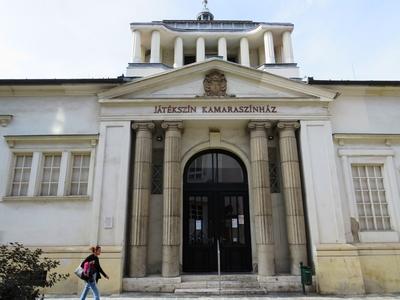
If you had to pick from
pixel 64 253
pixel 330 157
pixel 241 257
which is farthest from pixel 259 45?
pixel 64 253

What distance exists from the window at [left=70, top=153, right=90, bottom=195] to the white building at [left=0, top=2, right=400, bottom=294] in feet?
0.13

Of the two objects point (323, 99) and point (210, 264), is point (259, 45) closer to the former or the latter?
point (323, 99)

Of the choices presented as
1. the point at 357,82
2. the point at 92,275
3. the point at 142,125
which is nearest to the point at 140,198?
the point at 142,125

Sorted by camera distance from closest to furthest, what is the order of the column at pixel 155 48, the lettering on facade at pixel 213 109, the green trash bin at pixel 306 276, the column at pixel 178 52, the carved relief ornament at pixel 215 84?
the green trash bin at pixel 306 276 < the lettering on facade at pixel 213 109 < the carved relief ornament at pixel 215 84 < the column at pixel 155 48 < the column at pixel 178 52

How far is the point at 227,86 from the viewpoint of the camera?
12.4 meters

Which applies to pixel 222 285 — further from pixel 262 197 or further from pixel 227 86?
pixel 227 86

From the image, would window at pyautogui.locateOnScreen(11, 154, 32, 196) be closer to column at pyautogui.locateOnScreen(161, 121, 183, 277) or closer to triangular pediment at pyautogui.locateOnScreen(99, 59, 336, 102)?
triangular pediment at pyautogui.locateOnScreen(99, 59, 336, 102)

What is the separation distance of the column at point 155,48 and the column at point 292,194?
911cm

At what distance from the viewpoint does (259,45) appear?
761 inches

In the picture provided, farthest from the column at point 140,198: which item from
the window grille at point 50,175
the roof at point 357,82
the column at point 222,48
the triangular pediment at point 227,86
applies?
the column at point 222,48

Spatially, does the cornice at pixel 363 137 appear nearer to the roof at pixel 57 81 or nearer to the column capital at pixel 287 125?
the column capital at pixel 287 125

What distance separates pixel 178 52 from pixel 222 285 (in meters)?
13.5

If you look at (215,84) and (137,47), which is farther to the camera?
(137,47)

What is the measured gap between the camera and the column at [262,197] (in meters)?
10.6
